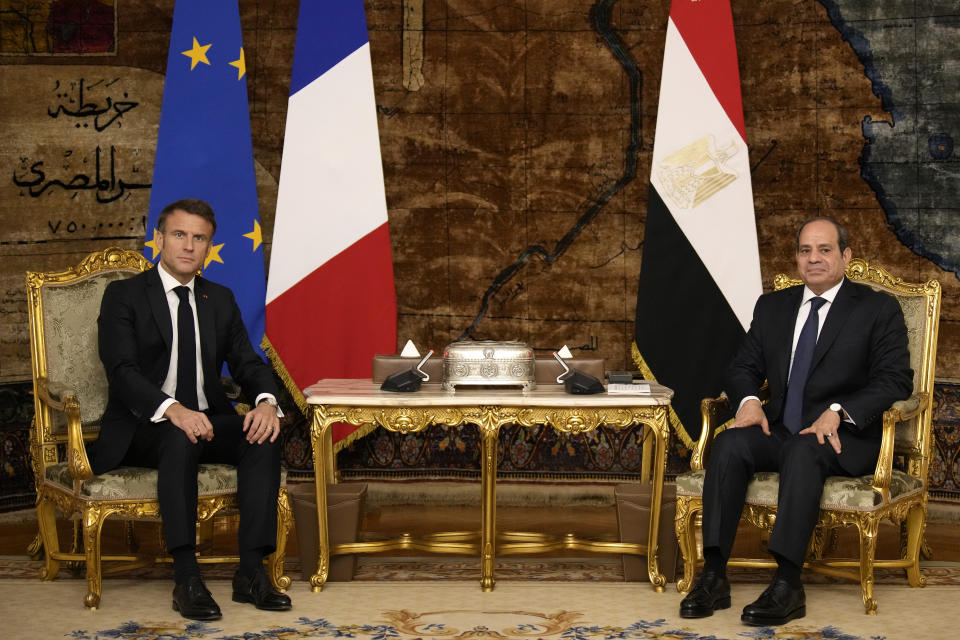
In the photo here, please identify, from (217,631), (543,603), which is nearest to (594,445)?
(543,603)

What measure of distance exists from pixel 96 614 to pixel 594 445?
3034 millimetres

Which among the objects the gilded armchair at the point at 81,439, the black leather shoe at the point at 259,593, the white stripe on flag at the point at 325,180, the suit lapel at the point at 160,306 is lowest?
the black leather shoe at the point at 259,593

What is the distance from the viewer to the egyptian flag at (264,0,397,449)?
5418 millimetres

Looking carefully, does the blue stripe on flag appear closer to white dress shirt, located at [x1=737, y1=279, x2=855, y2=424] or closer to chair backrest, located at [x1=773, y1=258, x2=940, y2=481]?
white dress shirt, located at [x1=737, y1=279, x2=855, y2=424]

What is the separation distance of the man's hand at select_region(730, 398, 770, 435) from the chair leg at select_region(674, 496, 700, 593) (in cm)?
36

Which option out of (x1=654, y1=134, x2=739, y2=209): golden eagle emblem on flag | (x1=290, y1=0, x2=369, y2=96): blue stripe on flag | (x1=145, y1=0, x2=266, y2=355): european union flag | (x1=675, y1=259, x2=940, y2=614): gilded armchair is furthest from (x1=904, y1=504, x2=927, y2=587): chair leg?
(x1=290, y1=0, x2=369, y2=96): blue stripe on flag

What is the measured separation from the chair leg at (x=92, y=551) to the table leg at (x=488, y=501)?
55.1 inches

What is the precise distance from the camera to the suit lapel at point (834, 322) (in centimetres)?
397

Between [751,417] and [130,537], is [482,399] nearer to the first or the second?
[751,417]

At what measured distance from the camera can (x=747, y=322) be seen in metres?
5.35

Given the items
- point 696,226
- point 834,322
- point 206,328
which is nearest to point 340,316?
point 206,328

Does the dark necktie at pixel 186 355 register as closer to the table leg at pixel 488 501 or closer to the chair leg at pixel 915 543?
the table leg at pixel 488 501

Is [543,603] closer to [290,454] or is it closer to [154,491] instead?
[154,491]

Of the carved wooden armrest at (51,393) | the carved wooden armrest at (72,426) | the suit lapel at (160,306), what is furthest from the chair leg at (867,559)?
the carved wooden armrest at (51,393)
